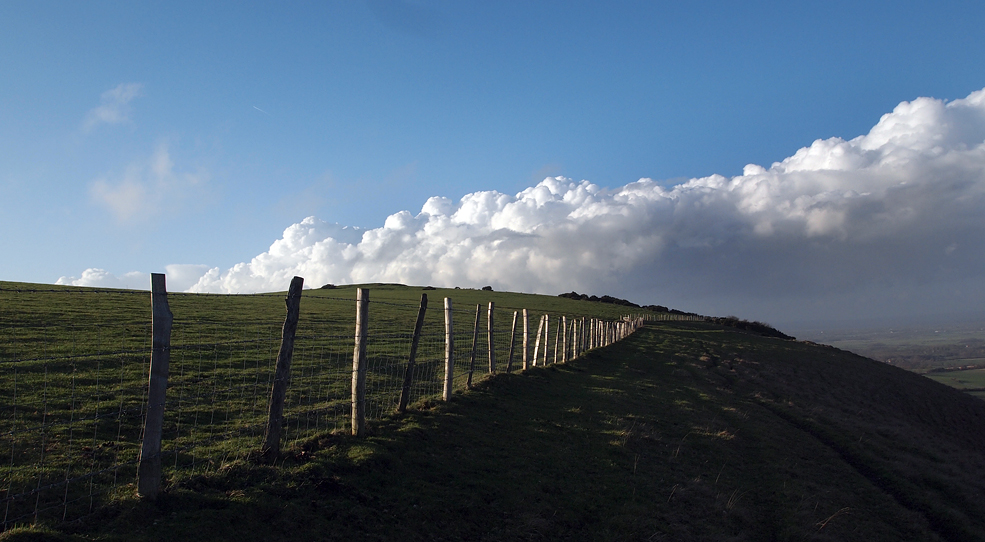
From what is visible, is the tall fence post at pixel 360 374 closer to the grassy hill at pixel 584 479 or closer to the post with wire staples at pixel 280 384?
the grassy hill at pixel 584 479

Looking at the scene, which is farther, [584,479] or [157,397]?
[584,479]

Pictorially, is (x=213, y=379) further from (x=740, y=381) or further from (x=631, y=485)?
(x=740, y=381)

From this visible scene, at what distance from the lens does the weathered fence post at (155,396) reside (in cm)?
638

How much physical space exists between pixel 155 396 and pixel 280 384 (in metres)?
1.82

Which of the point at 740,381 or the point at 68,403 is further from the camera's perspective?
the point at 740,381

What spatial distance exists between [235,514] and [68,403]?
585 centimetres

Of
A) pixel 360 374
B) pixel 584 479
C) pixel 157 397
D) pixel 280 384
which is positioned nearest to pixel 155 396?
pixel 157 397

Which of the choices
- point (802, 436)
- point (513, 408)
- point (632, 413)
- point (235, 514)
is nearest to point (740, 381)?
point (802, 436)

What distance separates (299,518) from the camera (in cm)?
669

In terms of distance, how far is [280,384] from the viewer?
8141mm

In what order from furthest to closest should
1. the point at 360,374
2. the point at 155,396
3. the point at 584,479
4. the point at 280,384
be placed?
the point at 584,479 → the point at 360,374 → the point at 280,384 → the point at 155,396

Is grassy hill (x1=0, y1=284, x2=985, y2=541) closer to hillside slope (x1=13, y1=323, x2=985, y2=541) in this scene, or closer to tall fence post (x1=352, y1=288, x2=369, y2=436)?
hillside slope (x1=13, y1=323, x2=985, y2=541)

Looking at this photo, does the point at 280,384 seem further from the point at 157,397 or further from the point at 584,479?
the point at 584,479

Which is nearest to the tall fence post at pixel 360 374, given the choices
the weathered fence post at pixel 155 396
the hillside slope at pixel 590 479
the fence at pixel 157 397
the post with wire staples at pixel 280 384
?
the fence at pixel 157 397
